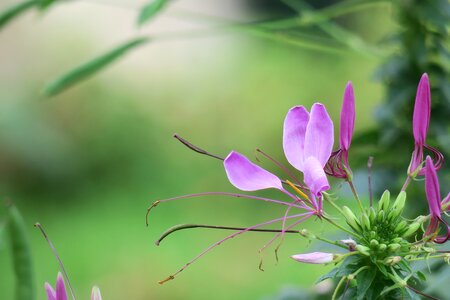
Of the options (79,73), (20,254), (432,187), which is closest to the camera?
(432,187)

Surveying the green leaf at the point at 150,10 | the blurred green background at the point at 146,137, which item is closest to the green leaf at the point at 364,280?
the green leaf at the point at 150,10

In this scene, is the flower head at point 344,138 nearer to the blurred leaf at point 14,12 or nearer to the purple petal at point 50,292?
the purple petal at point 50,292

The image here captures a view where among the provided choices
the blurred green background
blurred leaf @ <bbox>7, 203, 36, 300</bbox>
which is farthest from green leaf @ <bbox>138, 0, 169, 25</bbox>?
the blurred green background

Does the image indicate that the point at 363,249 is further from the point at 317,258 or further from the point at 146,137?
the point at 146,137

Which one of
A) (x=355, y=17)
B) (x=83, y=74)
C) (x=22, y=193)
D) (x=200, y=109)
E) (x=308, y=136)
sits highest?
(x=355, y=17)

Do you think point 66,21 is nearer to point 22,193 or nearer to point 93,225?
point 22,193

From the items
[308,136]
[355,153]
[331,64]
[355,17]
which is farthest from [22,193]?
[308,136]

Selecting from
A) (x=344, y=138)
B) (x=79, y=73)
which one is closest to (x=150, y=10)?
(x=79, y=73)
